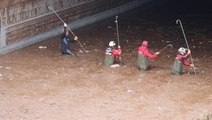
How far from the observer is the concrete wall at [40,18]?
60.4 feet

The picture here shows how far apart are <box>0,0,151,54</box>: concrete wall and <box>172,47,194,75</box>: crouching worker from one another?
21.5 ft

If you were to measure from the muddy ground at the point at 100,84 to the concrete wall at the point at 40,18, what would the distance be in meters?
0.44

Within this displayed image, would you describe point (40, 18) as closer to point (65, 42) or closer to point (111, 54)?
point (65, 42)

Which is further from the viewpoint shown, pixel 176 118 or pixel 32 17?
pixel 32 17

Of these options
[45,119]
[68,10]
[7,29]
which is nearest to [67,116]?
[45,119]

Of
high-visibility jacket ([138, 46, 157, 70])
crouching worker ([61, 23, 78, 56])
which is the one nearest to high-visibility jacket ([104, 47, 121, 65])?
high-visibility jacket ([138, 46, 157, 70])

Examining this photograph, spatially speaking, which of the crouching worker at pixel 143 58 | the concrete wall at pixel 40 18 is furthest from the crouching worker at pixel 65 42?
the crouching worker at pixel 143 58

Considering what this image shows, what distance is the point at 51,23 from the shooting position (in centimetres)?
2086

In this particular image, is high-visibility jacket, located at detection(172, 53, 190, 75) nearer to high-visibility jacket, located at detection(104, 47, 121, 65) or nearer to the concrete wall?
high-visibility jacket, located at detection(104, 47, 121, 65)

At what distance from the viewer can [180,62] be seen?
15672 millimetres

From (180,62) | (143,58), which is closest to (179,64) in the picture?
(180,62)

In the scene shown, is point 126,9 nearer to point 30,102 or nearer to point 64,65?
point 64,65

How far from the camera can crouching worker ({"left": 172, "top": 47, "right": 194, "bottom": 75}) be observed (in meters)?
15.5

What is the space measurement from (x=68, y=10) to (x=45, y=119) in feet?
34.9
